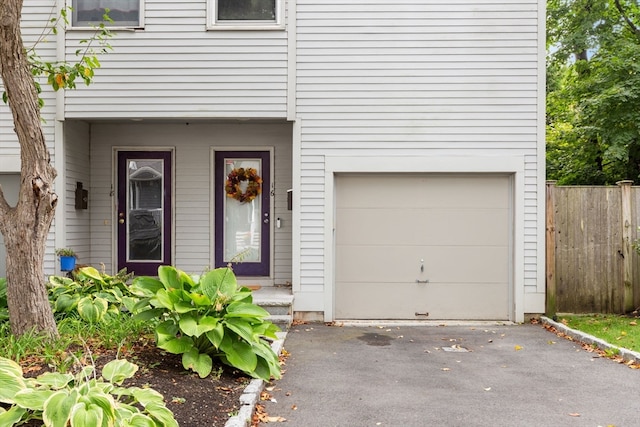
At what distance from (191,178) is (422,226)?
3.47 meters

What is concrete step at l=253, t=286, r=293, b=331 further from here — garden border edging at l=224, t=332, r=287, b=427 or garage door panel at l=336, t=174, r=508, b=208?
garden border edging at l=224, t=332, r=287, b=427

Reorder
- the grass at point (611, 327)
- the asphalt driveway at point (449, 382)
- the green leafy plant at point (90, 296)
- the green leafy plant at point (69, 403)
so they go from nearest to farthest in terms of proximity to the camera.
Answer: the green leafy plant at point (69, 403) < the asphalt driveway at point (449, 382) < the green leafy plant at point (90, 296) < the grass at point (611, 327)

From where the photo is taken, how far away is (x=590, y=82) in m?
11.6

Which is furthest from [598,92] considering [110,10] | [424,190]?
[110,10]

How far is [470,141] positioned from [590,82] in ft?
17.6

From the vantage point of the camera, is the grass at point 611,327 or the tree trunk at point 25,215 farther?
the grass at point 611,327

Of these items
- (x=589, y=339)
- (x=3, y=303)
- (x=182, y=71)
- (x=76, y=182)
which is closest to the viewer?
(x=3, y=303)

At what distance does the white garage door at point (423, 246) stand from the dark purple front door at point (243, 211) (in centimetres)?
127

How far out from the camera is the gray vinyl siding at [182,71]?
25.0 ft

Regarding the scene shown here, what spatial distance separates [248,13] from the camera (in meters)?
7.70

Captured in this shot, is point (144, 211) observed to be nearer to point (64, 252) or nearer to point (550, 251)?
point (64, 252)

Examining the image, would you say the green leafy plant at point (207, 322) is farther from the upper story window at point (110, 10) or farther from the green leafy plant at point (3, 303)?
the upper story window at point (110, 10)

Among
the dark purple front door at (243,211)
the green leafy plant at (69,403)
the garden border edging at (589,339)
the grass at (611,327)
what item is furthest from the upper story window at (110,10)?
the grass at (611,327)

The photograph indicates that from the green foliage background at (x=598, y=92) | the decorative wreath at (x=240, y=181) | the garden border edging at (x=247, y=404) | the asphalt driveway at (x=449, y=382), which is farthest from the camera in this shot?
the green foliage background at (x=598, y=92)
